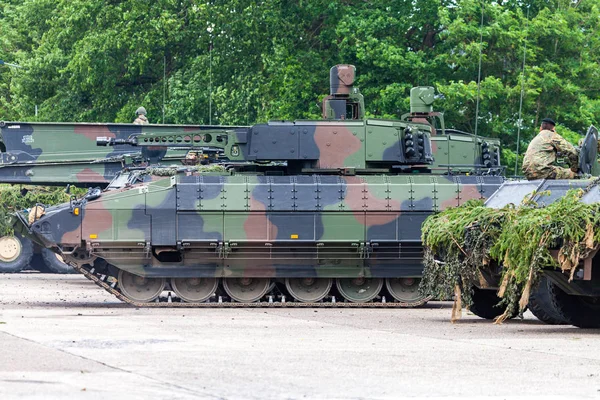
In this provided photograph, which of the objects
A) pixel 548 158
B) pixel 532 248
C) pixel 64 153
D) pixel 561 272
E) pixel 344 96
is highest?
pixel 344 96

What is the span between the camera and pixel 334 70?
85.5 feet

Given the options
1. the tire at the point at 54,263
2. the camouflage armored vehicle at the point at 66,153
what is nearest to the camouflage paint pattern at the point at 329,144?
the camouflage armored vehicle at the point at 66,153

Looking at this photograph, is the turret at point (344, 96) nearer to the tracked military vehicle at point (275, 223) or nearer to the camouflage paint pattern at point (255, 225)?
the tracked military vehicle at point (275, 223)

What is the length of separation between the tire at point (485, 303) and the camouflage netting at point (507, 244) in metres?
0.63

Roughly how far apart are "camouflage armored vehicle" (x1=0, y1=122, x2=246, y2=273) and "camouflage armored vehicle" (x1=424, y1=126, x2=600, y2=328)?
40.6 feet

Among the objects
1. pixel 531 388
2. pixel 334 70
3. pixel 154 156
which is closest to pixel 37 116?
pixel 154 156

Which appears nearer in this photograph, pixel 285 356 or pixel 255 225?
pixel 285 356

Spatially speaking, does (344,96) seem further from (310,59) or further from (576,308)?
(310,59)

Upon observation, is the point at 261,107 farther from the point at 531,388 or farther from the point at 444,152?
the point at 531,388

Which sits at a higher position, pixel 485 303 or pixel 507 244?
pixel 507 244

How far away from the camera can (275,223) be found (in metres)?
22.3

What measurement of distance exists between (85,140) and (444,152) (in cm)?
921

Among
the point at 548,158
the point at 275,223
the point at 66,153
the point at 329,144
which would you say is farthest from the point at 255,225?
the point at 66,153

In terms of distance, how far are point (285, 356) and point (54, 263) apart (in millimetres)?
21194
